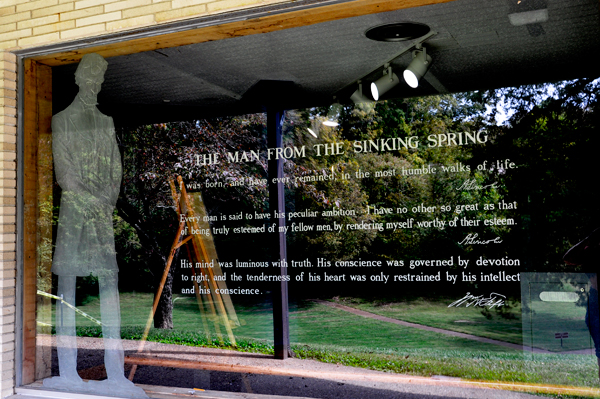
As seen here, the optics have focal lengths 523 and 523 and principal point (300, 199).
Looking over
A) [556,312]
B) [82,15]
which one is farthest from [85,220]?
[556,312]

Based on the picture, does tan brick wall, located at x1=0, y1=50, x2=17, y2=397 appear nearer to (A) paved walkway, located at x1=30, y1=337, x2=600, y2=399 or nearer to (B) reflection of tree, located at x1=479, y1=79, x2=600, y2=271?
(A) paved walkway, located at x1=30, y1=337, x2=600, y2=399

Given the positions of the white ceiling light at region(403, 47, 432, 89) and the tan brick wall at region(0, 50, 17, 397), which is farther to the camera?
the white ceiling light at region(403, 47, 432, 89)

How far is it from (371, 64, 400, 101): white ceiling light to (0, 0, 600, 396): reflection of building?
0.06 m

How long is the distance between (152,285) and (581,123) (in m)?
3.67

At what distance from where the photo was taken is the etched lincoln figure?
4.12m

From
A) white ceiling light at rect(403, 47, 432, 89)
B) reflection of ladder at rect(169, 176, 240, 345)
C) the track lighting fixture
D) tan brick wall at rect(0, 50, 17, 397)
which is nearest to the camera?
tan brick wall at rect(0, 50, 17, 397)

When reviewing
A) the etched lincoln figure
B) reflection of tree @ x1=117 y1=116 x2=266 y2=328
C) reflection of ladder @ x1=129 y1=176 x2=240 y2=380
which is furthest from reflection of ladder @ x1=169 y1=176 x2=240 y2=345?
the etched lincoln figure

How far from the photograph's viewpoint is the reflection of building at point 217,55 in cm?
349

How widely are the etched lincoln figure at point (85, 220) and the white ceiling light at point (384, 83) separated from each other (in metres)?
2.17

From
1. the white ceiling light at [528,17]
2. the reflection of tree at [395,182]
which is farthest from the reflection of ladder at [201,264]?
the white ceiling light at [528,17]

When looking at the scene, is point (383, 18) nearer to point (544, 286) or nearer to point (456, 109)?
point (456, 109)

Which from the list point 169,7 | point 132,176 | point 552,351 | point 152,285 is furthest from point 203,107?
point 552,351
